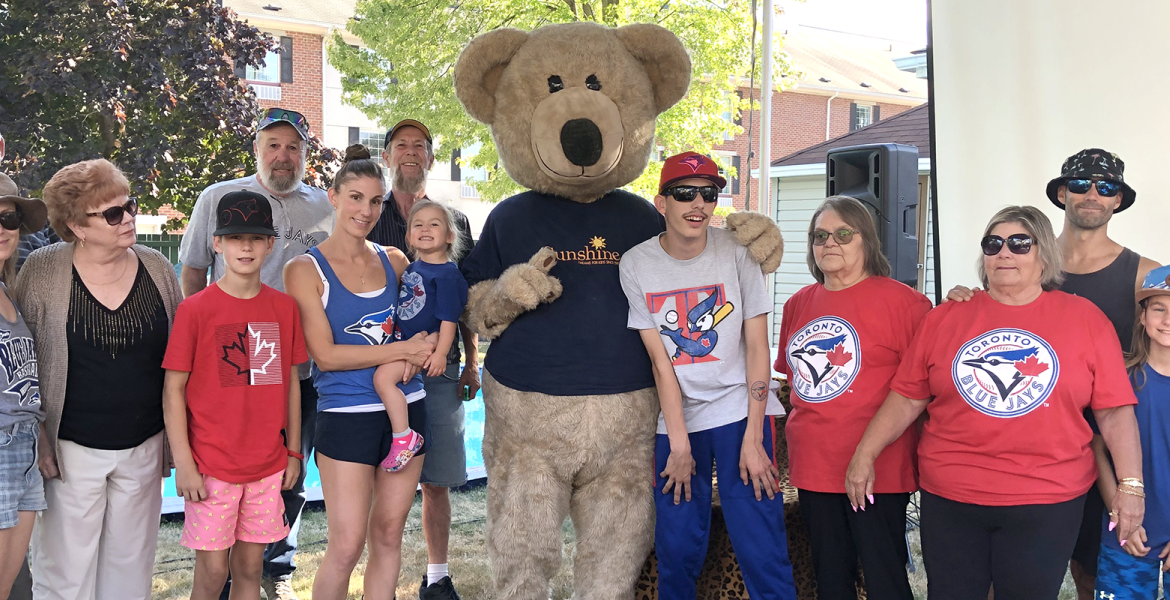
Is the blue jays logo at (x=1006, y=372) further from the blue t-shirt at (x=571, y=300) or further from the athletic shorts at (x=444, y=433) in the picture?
the athletic shorts at (x=444, y=433)

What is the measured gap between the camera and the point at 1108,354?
242cm

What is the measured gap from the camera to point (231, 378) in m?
2.66

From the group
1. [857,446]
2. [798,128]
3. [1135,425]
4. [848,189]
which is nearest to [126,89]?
[848,189]

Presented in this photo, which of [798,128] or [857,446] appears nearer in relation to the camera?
[857,446]

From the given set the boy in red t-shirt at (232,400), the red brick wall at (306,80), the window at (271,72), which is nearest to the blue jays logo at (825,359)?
the boy in red t-shirt at (232,400)

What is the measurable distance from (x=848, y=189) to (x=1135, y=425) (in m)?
3.55

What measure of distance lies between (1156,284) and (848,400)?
95 centimetres

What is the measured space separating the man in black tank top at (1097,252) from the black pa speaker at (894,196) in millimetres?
2551

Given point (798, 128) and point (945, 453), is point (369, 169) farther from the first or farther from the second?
point (798, 128)

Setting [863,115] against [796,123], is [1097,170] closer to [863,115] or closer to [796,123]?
[796,123]

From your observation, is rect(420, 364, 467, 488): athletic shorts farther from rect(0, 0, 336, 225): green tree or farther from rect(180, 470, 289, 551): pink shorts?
rect(0, 0, 336, 225): green tree

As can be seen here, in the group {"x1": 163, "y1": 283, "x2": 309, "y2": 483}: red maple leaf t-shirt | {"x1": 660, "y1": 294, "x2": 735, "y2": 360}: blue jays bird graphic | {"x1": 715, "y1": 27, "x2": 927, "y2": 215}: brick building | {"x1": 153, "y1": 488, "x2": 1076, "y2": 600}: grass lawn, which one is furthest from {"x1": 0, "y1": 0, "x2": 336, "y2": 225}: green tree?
{"x1": 715, "y1": 27, "x2": 927, "y2": 215}: brick building

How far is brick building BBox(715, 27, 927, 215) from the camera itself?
80.6ft

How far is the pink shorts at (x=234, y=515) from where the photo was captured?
2.65 m
